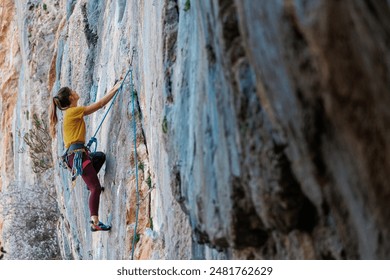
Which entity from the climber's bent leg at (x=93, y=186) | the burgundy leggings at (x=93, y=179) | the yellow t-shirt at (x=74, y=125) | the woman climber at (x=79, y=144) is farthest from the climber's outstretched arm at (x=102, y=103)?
the climber's bent leg at (x=93, y=186)

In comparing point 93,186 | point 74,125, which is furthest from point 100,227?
point 74,125

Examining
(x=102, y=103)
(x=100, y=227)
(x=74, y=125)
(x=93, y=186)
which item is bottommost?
(x=100, y=227)

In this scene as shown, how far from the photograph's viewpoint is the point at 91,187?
28.9 feet

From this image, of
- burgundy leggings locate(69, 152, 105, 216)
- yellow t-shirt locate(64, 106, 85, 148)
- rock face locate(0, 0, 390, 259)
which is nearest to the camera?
rock face locate(0, 0, 390, 259)

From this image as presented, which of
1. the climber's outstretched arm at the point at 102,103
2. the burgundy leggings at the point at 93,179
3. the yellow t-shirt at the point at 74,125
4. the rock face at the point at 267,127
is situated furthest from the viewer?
the burgundy leggings at the point at 93,179

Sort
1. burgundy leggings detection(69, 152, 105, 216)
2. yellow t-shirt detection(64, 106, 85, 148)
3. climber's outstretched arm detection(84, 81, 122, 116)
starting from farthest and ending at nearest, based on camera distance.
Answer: burgundy leggings detection(69, 152, 105, 216) < yellow t-shirt detection(64, 106, 85, 148) < climber's outstretched arm detection(84, 81, 122, 116)

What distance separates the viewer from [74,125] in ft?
28.4

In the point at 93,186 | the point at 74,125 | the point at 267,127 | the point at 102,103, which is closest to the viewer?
the point at 267,127

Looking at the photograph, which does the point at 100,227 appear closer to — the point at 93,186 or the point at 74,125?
the point at 93,186

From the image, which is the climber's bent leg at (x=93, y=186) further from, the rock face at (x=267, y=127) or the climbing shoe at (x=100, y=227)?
the rock face at (x=267, y=127)

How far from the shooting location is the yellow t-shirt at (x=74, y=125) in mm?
8609

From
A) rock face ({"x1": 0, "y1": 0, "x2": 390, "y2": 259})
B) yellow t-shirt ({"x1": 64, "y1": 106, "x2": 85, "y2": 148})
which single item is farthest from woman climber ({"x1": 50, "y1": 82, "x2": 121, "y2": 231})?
rock face ({"x1": 0, "y1": 0, "x2": 390, "y2": 259})

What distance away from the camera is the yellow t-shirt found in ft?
28.2

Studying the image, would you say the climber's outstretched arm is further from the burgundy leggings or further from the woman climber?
the burgundy leggings
